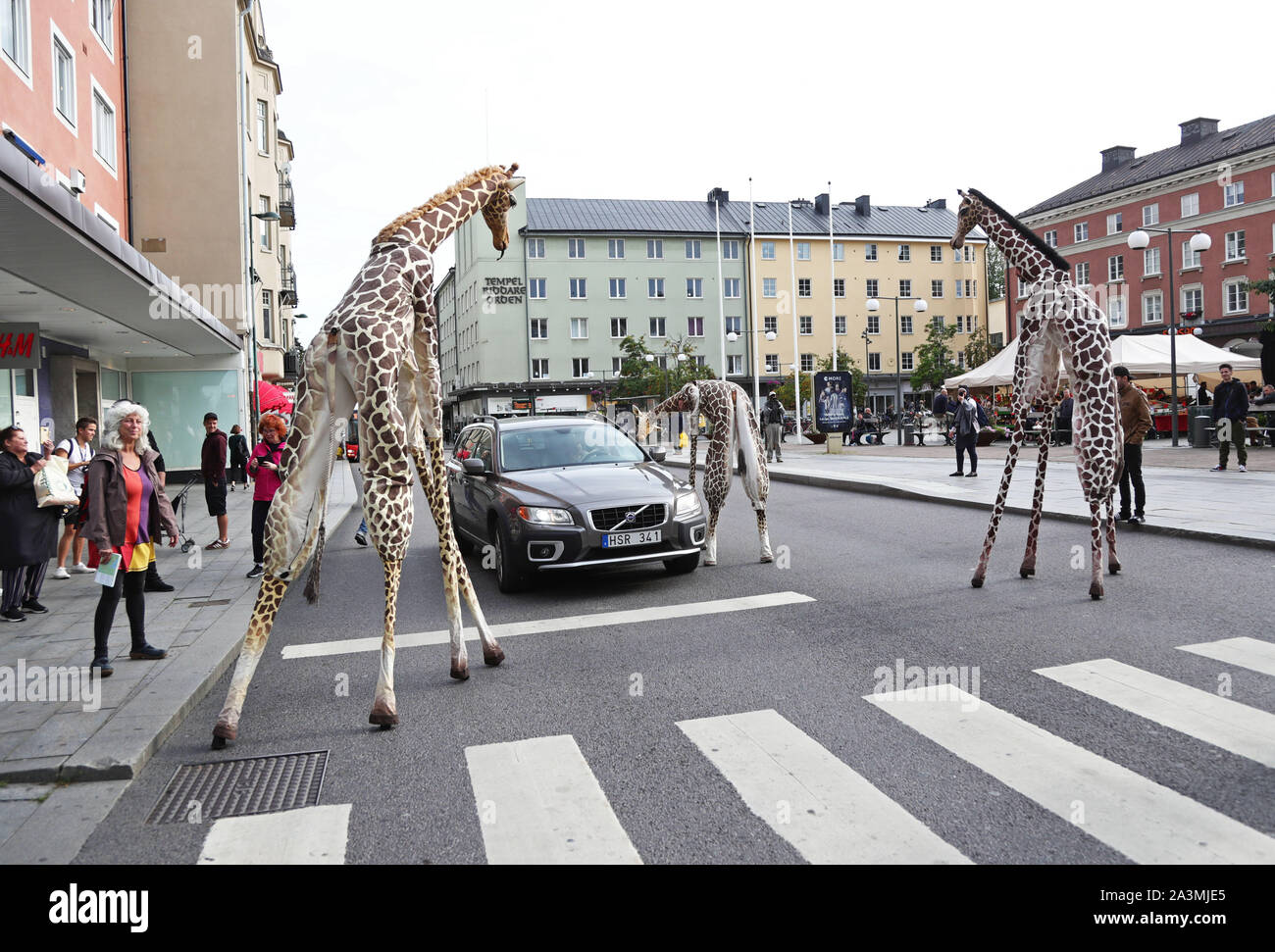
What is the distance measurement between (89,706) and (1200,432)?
1064 inches

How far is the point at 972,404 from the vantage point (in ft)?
69.9

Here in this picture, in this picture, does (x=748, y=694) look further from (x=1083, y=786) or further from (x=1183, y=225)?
(x=1183, y=225)

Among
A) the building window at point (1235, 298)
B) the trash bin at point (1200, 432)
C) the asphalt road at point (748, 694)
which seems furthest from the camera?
the building window at point (1235, 298)

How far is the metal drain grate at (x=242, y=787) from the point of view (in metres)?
4.30

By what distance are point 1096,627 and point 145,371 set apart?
26172 millimetres

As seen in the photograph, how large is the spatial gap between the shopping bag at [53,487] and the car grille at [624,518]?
4773mm

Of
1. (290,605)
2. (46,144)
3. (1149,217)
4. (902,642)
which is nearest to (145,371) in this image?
(46,144)

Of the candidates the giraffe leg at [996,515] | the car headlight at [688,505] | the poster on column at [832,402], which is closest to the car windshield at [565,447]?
the car headlight at [688,505]

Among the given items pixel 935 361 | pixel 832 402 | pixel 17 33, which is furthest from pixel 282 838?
pixel 935 361

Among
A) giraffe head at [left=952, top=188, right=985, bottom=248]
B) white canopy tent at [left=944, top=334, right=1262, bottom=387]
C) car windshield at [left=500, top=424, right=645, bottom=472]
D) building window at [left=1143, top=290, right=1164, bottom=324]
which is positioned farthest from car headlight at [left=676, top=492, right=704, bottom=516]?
building window at [left=1143, top=290, right=1164, bottom=324]

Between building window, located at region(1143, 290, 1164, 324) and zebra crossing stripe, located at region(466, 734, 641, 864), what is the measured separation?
6047cm

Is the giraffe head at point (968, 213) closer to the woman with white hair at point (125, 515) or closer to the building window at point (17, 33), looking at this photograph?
the woman with white hair at point (125, 515)

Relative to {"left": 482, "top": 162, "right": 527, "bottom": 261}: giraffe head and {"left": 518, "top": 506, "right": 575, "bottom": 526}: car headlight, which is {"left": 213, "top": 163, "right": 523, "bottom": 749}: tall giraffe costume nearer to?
{"left": 482, "top": 162, "right": 527, "bottom": 261}: giraffe head

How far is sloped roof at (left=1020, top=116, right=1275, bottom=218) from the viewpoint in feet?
174
